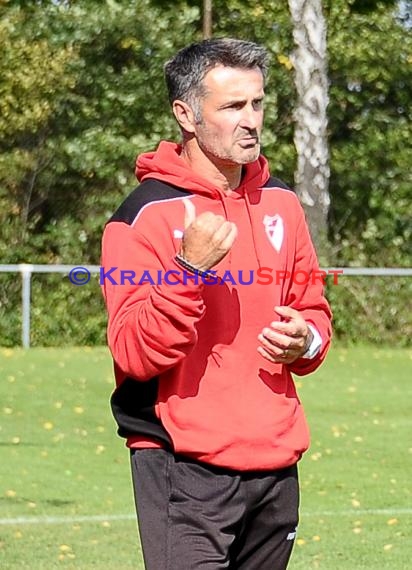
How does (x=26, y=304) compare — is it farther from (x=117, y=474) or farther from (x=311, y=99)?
(x=117, y=474)

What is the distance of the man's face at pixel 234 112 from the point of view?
386 centimetres

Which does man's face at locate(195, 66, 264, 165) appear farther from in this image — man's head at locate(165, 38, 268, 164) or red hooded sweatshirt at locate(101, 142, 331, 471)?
red hooded sweatshirt at locate(101, 142, 331, 471)

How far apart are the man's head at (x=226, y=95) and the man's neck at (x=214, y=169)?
0.04 metres

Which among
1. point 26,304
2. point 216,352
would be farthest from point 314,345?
point 26,304

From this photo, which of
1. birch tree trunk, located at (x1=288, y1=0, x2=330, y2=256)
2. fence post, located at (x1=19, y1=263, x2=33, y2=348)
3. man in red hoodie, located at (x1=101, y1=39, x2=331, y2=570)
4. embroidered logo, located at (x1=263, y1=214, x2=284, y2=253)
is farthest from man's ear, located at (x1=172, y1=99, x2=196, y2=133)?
birch tree trunk, located at (x1=288, y1=0, x2=330, y2=256)

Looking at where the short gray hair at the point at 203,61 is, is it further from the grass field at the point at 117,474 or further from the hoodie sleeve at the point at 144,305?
the grass field at the point at 117,474

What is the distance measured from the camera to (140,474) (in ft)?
12.8

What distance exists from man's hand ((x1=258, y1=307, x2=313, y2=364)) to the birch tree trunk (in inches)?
751

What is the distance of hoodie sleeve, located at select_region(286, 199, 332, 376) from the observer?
4.02 m

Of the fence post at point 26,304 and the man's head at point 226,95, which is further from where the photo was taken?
the fence post at point 26,304

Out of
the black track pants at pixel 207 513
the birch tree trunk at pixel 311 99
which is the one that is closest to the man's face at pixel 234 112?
the black track pants at pixel 207 513

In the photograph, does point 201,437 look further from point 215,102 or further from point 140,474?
point 215,102

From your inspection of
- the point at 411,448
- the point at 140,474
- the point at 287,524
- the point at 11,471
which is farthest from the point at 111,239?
the point at 411,448

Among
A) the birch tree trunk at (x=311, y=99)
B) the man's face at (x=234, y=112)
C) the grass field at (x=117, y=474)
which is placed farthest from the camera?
the birch tree trunk at (x=311, y=99)
